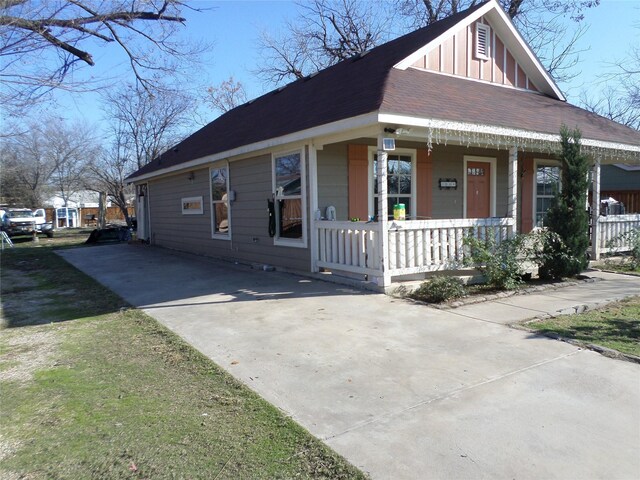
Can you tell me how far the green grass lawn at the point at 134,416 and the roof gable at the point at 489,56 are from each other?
7253mm

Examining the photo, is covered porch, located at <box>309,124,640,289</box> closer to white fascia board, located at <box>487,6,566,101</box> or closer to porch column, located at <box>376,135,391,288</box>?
porch column, located at <box>376,135,391,288</box>

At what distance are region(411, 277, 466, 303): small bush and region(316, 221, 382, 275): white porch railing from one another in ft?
2.56

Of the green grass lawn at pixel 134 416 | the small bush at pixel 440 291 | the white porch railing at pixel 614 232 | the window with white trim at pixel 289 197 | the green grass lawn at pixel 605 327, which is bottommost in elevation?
the green grass lawn at pixel 134 416

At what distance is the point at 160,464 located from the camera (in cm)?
281

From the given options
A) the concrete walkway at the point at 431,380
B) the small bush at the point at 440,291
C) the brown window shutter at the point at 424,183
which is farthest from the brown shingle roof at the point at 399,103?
the concrete walkway at the point at 431,380

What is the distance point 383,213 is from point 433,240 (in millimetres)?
1295

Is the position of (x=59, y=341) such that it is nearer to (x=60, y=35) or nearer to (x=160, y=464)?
(x=160, y=464)

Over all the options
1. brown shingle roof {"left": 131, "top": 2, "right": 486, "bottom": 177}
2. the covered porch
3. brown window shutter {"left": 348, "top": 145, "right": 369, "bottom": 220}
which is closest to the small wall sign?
the covered porch

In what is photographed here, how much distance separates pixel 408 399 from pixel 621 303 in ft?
15.5

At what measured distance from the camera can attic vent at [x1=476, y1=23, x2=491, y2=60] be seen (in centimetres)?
1079

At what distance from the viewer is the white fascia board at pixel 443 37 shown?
30.4 ft

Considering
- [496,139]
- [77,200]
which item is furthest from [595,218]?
[77,200]

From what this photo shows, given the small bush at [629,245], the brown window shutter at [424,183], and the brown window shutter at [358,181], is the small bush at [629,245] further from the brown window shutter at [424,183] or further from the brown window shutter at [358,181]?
the brown window shutter at [358,181]

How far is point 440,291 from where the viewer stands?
697 cm
